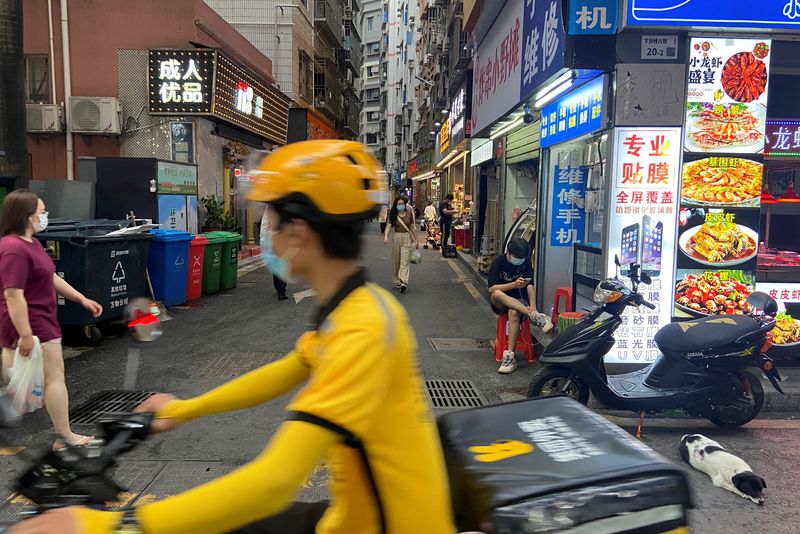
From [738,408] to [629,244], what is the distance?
6.05 feet

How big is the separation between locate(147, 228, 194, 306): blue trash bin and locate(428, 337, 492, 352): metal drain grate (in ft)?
14.1

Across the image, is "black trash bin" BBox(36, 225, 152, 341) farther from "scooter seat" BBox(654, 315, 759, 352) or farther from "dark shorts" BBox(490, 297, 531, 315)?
"scooter seat" BBox(654, 315, 759, 352)

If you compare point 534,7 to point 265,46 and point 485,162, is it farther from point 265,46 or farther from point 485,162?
point 265,46

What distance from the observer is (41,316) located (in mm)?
4270

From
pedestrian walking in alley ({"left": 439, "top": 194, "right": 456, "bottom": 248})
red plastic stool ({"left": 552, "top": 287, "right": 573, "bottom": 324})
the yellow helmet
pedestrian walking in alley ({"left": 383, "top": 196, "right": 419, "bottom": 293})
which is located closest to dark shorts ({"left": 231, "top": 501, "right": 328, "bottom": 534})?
the yellow helmet

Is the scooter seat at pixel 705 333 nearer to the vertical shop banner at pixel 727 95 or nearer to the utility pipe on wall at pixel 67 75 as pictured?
the vertical shop banner at pixel 727 95

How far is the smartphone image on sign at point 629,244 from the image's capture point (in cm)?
604

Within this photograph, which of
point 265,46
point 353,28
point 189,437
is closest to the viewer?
point 189,437

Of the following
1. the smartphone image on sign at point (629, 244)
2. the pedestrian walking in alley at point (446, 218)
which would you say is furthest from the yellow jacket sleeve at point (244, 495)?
the pedestrian walking in alley at point (446, 218)

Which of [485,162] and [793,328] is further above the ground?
[485,162]

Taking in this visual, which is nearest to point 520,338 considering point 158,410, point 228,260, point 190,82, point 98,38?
point 158,410

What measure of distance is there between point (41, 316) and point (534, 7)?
22.4 ft

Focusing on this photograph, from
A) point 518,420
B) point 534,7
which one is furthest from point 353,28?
point 518,420

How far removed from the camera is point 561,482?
1507 millimetres
